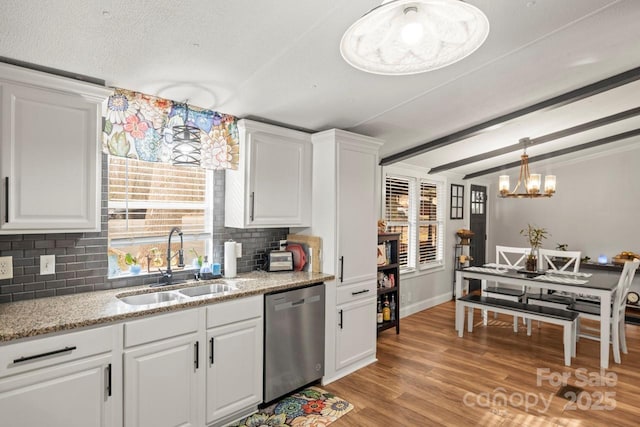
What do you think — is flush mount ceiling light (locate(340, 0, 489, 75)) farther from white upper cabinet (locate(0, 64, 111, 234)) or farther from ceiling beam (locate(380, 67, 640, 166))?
ceiling beam (locate(380, 67, 640, 166))

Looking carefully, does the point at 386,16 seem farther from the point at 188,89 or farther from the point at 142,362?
the point at 142,362

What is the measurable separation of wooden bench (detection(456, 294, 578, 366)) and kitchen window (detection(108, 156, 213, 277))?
3.06 meters

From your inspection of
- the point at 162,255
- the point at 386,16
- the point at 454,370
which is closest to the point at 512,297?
the point at 454,370

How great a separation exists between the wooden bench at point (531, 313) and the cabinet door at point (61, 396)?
369 cm

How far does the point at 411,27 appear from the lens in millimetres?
1081

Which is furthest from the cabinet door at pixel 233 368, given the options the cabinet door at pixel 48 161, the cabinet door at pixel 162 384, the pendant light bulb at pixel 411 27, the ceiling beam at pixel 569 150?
the ceiling beam at pixel 569 150

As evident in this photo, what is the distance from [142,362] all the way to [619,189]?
270 inches

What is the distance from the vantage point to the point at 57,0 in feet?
5.06

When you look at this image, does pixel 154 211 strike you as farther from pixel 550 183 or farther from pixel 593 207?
pixel 593 207

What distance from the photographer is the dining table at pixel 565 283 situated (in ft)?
11.3

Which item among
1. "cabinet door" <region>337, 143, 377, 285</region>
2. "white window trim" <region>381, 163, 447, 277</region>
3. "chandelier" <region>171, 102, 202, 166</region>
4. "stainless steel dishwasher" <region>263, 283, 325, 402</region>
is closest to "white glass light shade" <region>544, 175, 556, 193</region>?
"white window trim" <region>381, 163, 447, 277</region>

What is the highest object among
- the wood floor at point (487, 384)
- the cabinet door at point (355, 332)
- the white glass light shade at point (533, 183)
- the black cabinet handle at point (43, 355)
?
the white glass light shade at point (533, 183)

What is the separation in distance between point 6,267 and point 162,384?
111 cm

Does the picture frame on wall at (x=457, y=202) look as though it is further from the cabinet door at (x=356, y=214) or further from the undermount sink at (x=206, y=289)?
the undermount sink at (x=206, y=289)
